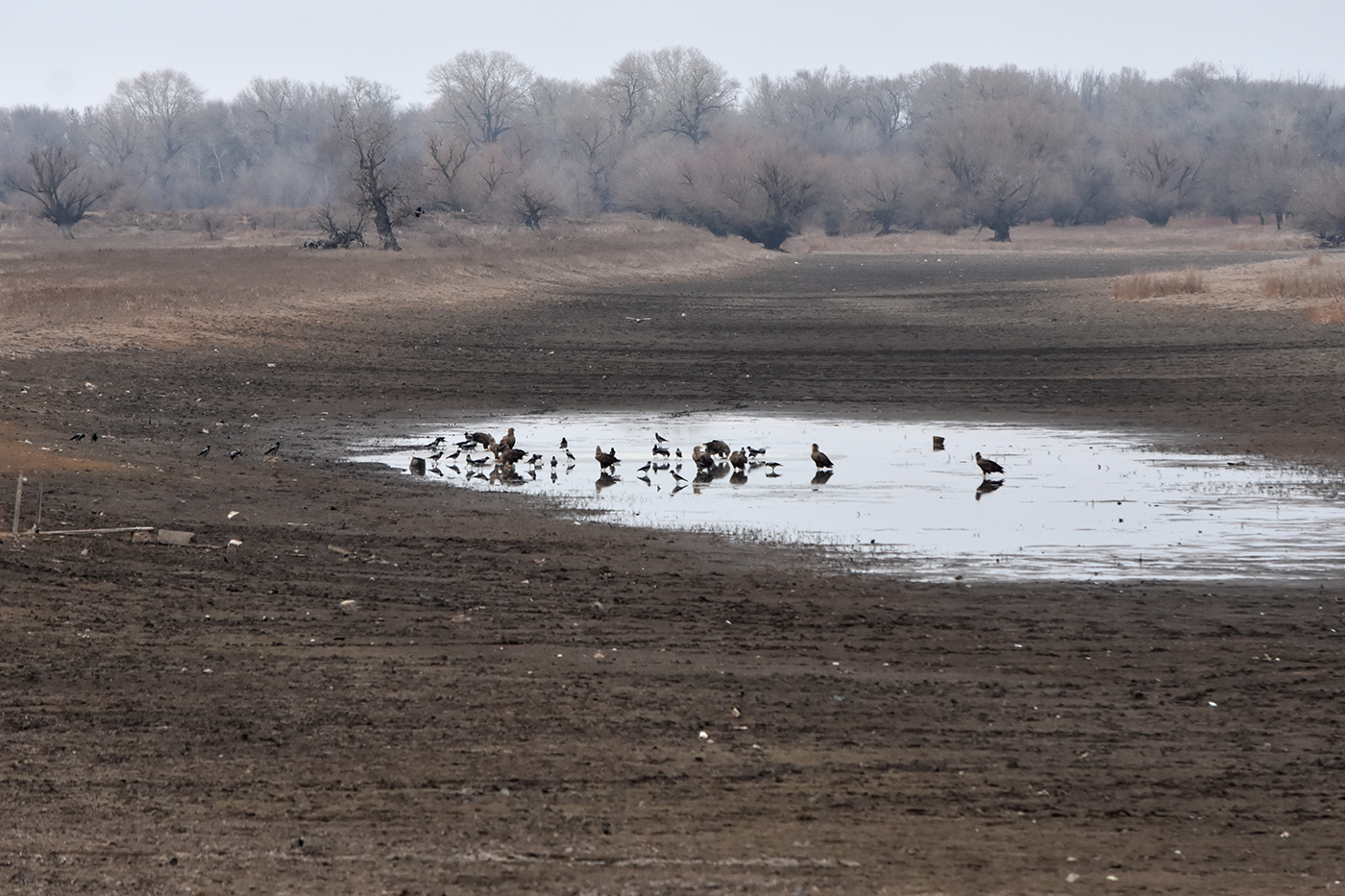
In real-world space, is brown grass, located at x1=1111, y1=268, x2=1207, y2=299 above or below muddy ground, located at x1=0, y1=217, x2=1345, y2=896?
above

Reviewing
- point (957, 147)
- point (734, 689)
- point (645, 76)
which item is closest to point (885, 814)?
point (734, 689)

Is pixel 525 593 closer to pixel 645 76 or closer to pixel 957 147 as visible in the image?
pixel 957 147

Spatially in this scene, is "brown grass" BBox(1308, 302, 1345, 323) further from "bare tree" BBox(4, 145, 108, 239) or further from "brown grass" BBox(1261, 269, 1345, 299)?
"bare tree" BBox(4, 145, 108, 239)

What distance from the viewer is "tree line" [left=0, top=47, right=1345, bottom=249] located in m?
104

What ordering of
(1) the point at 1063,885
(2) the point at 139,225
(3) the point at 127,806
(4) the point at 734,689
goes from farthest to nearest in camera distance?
(2) the point at 139,225 < (4) the point at 734,689 < (3) the point at 127,806 < (1) the point at 1063,885

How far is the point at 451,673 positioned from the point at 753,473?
9140 millimetres

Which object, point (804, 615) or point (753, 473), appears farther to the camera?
point (753, 473)

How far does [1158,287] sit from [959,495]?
29.7 meters

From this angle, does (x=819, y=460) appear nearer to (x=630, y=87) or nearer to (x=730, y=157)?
(x=730, y=157)

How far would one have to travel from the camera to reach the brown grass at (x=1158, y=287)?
4266cm

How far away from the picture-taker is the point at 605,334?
35469mm

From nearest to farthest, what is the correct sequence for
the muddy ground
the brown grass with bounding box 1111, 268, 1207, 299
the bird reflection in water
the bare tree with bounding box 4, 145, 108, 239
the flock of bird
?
the muddy ground → the bird reflection in water → the flock of bird → the brown grass with bounding box 1111, 268, 1207, 299 → the bare tree with bounding box 4, 145, 108, 239

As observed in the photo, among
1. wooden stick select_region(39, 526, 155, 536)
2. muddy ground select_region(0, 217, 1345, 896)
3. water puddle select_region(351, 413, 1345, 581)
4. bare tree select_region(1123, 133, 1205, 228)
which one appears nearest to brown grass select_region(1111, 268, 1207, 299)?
water puddle select_region(351, 413, 1345, 581)

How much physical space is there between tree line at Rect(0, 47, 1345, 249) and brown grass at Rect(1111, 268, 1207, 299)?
33.8 m
